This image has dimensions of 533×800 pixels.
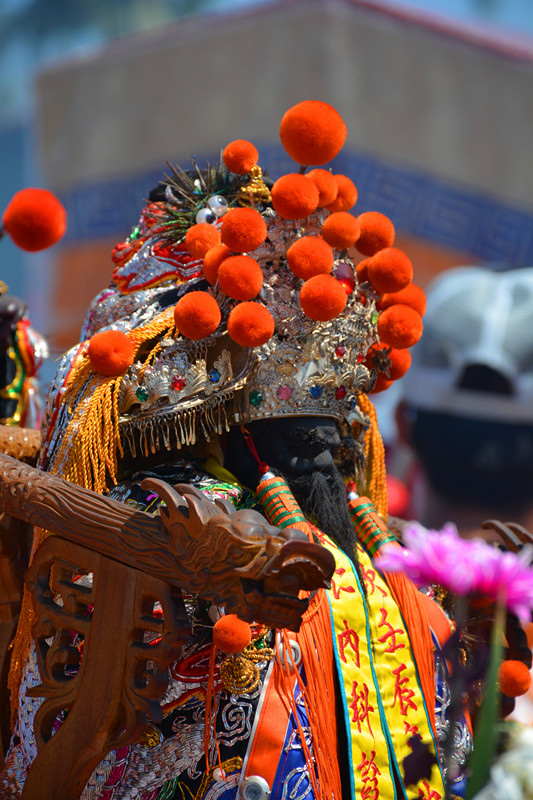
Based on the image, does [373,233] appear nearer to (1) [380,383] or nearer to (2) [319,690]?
(1) [380,383]

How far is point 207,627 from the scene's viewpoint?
6.91 feet

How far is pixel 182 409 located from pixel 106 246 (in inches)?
192

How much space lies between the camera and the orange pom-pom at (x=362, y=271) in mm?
2398

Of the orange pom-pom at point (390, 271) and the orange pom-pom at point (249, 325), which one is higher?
the orange pom-pom at point (390, 271)

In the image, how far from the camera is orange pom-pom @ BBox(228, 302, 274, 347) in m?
2.08

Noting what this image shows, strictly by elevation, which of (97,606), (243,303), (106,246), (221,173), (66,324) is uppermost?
(221,173)

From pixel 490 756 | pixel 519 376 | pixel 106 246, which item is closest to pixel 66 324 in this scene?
pixel 106 246

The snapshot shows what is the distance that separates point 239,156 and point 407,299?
0.52 m

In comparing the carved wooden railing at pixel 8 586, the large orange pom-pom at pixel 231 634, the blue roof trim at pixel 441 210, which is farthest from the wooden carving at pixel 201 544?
the blue roof trim at pixel 441 210

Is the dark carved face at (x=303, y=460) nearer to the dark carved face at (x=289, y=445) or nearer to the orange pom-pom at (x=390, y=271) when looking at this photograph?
the dark carved face at (x=289, y=445)

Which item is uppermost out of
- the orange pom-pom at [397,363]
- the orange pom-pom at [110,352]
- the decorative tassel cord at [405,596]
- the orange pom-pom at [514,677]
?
the orange pom-pom at [110,352]

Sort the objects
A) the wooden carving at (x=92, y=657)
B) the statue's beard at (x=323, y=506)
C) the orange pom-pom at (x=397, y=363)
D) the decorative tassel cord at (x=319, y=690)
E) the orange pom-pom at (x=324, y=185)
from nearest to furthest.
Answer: the wooden carving at (x=92, y=657) → the decorative tassel cord at (x=319, y=690) → the orange pom-pom at (x=324, y=185) → the statue's beard at (x=323, y=506) → the orange pom-pom at (x=397, y=363)

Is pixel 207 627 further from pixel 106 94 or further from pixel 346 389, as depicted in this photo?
pixel 106 94

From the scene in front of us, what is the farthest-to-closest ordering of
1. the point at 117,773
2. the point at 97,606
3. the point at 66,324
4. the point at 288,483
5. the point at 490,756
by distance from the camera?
the point at 66,324 → the point at 288,483 → the point at 117,773 → the point at 97,606 → the point at 490,756
